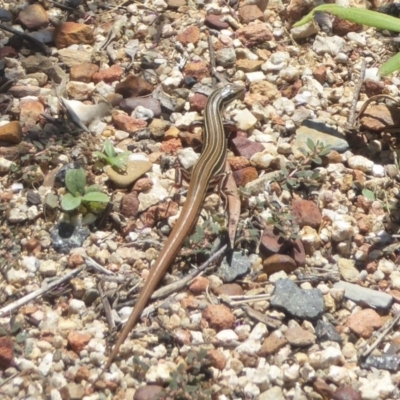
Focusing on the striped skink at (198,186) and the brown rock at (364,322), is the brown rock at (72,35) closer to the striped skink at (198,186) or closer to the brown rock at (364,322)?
the striped skink at (198,186)

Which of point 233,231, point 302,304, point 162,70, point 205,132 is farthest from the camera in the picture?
point 162,70

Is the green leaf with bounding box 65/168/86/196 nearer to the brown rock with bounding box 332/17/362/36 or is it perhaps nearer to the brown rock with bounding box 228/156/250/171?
the brown rock with bounding box 228/156/250/171

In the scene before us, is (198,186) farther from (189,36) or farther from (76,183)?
(189,36)

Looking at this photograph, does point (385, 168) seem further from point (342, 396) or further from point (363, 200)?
point (342, 396)

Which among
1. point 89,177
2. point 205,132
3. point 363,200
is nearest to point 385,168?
point 363,200

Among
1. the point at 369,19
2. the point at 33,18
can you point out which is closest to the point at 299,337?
the point at 369,19

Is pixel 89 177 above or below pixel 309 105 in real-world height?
below
